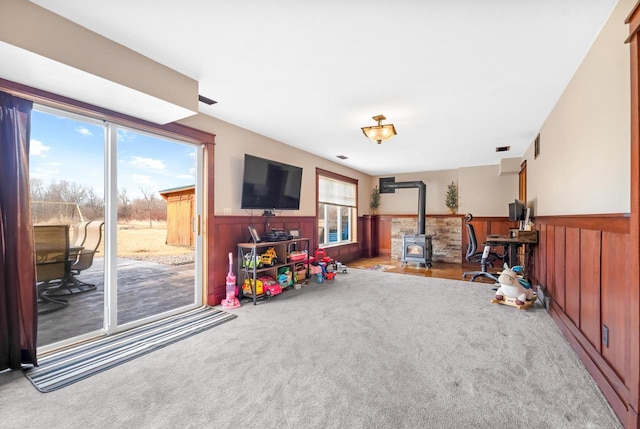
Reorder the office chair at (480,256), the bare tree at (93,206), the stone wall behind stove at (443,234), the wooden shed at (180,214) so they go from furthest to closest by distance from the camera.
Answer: the stone wall behind stove at (443,234)
the office chair at (480,256)
the wooden shed at (180,214)
the bare tree at (93,206)

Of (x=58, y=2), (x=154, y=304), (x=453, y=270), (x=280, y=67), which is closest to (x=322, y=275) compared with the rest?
(x=154, y=304)

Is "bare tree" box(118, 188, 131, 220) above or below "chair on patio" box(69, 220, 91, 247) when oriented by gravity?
above

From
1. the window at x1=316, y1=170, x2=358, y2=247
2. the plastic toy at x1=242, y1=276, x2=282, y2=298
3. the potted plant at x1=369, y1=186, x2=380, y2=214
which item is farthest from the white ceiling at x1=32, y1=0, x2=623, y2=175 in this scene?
the potted plant at x1=369, y1=186, x2=380, y2=214

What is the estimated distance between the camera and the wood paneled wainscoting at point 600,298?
1530 mm

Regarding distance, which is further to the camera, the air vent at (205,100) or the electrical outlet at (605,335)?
the air vent at (205,100)

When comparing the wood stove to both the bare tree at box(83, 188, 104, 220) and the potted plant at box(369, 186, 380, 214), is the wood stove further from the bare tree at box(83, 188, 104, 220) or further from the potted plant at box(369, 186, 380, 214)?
the bare tree at box(83, 188, 104, 220)

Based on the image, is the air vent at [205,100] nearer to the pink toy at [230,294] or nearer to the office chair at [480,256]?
the pink toy at [230,294]

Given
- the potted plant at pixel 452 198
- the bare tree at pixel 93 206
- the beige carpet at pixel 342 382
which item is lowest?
the beige carpet at pixel 342 382

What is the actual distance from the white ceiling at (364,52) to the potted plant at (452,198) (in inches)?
134

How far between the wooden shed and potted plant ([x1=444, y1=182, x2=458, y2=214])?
608cm

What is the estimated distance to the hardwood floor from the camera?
17.4 ft

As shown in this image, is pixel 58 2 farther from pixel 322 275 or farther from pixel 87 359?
pixel 322 275

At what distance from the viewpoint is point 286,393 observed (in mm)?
1741

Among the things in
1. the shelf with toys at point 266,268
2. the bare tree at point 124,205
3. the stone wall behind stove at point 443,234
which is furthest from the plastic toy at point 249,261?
the stone wall behind stove at point 443,234
